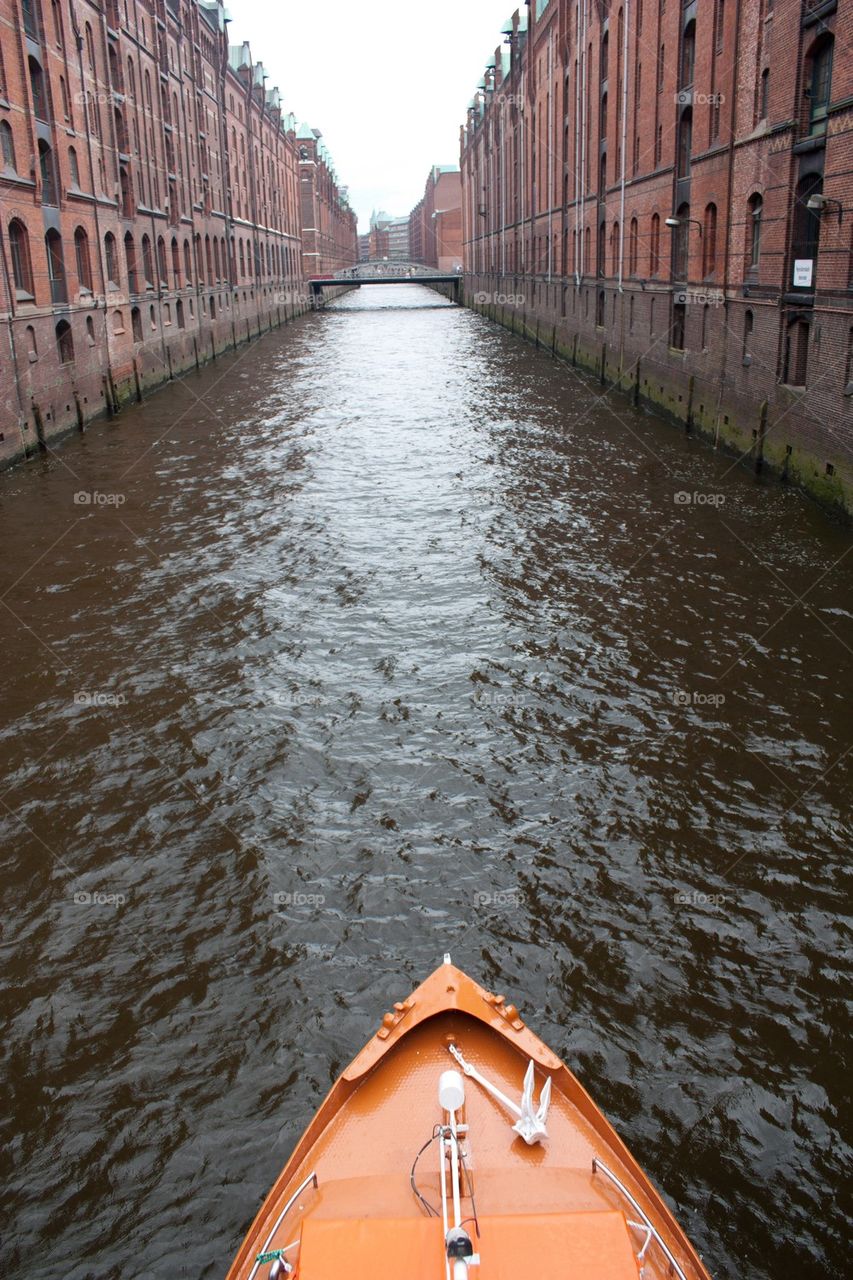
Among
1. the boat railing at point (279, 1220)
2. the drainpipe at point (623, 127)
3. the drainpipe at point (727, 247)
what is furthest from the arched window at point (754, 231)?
the boat railing at point (279, 1220)

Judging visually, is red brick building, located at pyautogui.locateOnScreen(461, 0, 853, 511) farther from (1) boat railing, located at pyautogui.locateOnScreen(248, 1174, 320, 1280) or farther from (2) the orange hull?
(1) boat railing, located at pyautogui.locateOnScreen(248, 1174, 320, 1280)

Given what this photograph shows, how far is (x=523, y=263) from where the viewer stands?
63.2 m

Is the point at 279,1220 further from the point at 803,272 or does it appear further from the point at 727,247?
the point at 727,247

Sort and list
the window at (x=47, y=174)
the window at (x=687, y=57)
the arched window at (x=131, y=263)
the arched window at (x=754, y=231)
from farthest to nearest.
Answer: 1. the arched window at (x=131, y=263)
2. the window at (x=47, y=174)
3. the window at (x=687, y=57)
4. the arched window at (x=754, y=231)

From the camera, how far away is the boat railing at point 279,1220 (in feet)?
16.0

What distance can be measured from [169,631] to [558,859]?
7695mm

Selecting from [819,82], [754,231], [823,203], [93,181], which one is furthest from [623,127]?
Result: [823,203]

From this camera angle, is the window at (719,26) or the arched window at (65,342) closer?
the window at (719,26)

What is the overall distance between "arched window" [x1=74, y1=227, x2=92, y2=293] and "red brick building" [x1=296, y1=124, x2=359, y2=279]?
3186 inches

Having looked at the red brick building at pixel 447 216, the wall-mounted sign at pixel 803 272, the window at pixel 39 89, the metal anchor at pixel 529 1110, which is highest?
the red brick building at pixel 447 216

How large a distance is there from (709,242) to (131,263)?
22.6 meters

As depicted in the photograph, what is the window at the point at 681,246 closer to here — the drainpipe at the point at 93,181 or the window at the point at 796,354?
the window at the point at 796,354

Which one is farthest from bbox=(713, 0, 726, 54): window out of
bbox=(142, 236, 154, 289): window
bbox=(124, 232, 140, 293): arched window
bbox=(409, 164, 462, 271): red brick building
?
bbox=(409, 164, 462, 271): red brick building

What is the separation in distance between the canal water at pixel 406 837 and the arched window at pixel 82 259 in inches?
569
